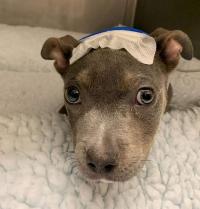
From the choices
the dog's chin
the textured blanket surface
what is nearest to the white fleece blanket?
the textured blanket surface

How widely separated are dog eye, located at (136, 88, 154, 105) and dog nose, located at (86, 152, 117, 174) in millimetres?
350

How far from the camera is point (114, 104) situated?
6.26 feet

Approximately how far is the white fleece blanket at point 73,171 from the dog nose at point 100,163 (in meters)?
0.20

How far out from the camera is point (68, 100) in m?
2.07

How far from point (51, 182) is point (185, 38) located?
2.95 feet

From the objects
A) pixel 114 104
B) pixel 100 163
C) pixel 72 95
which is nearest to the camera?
pixel 100 163

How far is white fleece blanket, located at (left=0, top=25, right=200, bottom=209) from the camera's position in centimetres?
186

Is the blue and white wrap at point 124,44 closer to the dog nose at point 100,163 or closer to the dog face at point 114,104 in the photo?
the dog face at point 114,104

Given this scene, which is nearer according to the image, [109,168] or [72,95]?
[109,168]

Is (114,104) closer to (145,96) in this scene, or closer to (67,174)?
(145,96)

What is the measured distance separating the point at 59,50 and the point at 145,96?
0.50m

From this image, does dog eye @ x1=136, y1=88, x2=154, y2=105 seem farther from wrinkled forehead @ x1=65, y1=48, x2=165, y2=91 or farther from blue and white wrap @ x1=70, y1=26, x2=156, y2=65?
blue and white wrap @ x1=70, y1=26, x2=156, y2=65

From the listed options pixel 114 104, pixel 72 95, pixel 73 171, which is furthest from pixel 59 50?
pixel 73 171

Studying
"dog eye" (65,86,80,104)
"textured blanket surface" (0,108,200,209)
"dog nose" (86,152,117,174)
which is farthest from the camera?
"dog eye" (65,86,80,104)
